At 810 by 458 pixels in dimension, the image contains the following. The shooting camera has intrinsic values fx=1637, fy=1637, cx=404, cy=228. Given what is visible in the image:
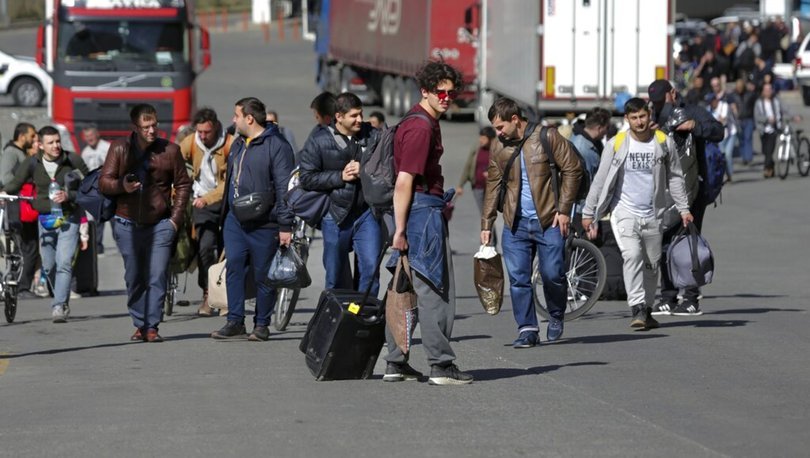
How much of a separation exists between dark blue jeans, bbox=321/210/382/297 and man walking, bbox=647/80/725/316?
267 cm

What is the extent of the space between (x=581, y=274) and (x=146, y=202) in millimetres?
3727

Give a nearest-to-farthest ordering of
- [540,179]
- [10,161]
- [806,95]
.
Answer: [540,179] → [10,161] → [806,95]

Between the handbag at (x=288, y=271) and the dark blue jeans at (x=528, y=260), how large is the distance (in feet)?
4.74

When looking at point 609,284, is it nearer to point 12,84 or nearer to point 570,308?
point 570,308

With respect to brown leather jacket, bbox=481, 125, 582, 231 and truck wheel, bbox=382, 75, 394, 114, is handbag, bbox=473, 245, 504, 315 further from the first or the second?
truck wheel, bbox=382, 75, 394, 114

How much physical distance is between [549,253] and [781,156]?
59.5 feet

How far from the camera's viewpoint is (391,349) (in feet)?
30.7

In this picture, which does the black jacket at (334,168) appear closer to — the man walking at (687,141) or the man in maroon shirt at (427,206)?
the man in maroon shirt at (427,206)

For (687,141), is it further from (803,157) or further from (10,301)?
(803,157)

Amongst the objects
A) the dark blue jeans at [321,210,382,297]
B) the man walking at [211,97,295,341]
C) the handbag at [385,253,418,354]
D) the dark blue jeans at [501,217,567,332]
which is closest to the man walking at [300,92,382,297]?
the dark blue jeans at [321,210,382,297]

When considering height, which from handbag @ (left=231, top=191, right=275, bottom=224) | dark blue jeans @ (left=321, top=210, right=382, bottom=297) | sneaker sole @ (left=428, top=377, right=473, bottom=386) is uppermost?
handbag @ (left=231, top=191, right=275, bottom=224)

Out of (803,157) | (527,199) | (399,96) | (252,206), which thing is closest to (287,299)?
(252,206)

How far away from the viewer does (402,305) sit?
30.0 feet

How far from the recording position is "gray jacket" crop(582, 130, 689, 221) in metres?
11.9
